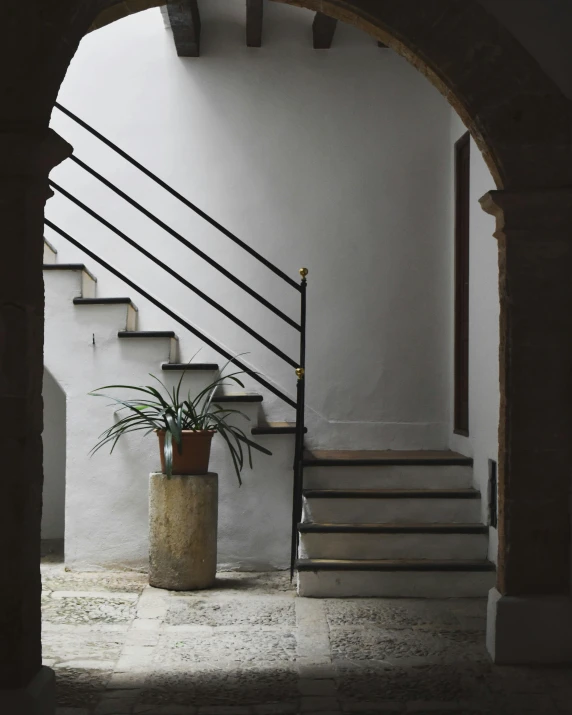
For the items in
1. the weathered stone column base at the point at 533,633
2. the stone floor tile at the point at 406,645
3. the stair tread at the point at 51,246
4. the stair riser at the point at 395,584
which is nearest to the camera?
the weathered stone column base at the point at 533,633

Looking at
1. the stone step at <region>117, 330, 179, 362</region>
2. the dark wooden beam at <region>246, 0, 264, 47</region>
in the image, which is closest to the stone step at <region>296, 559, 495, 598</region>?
the stone step at <region>117, 330, 179, 362</region>

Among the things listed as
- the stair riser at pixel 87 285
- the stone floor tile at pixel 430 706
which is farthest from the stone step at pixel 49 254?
the stone floor tile at pixel 430 706

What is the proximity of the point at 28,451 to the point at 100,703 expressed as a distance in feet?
3.01

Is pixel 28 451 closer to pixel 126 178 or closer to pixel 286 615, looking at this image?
pixel 286 615

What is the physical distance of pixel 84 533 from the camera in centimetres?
495

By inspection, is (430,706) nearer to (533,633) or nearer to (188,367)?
(533,633)

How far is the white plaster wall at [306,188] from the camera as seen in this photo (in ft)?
18.7

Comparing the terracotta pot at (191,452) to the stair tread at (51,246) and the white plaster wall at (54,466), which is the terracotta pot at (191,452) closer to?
the white plaster wall at (54,466)

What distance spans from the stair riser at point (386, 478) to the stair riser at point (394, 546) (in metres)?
0.41

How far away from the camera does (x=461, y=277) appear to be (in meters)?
5.53

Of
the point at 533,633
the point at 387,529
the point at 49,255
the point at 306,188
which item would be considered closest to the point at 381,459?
the point at 387,529

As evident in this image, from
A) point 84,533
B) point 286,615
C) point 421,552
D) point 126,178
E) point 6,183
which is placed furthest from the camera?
point 126,178

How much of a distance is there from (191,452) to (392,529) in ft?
3.71

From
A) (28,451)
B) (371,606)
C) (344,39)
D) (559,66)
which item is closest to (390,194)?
(344,39)
